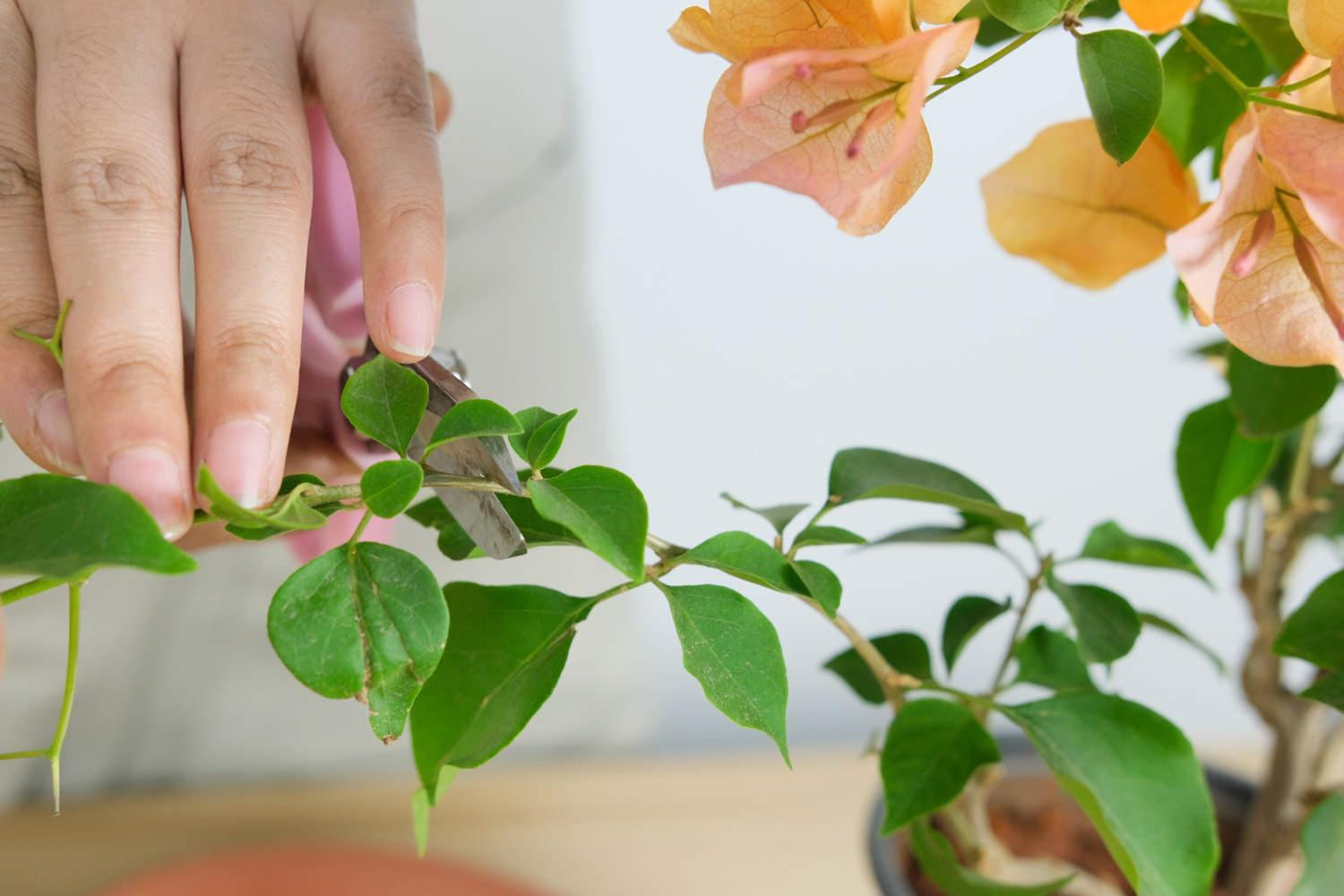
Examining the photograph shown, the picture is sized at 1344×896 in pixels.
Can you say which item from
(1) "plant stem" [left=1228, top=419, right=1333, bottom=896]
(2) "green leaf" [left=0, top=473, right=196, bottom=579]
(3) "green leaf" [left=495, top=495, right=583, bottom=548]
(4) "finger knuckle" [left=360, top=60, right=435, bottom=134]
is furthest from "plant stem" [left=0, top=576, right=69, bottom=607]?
(1) "plant stem" [left=1228, top=419, right=1333, bottom=896]

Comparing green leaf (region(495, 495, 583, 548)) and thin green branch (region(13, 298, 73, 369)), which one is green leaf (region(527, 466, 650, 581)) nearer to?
green leaf (region(495, 495, 583, 548))

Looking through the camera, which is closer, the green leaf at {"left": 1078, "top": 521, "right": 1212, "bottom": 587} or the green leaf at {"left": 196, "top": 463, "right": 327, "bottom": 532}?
the green leaf at {"left": 196, "top": 463, "right": 327, "bottom": 532}

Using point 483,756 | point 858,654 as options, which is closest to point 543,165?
point 858,654

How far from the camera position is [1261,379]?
1.23 feet

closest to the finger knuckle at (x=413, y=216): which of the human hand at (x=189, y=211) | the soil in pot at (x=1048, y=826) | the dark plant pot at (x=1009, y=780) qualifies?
the human hand at (x=189, y=211)

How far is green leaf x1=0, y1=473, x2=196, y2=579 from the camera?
0.69 ft

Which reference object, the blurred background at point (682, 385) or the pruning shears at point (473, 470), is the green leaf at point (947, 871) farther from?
the blurred background at point (682, 385)

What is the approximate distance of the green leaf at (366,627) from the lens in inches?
9.3

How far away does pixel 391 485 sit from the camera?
260 mm

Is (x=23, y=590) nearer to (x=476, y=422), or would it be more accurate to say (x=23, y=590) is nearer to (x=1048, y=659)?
(x=476, y=422)

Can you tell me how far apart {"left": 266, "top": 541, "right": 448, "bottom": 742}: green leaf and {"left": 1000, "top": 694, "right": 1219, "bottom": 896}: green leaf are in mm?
211

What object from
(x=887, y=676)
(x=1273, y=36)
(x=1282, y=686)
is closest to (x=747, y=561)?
(x=887, y=676)

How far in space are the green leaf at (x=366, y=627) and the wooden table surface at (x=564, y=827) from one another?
529mm

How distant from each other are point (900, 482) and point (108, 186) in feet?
0.86
